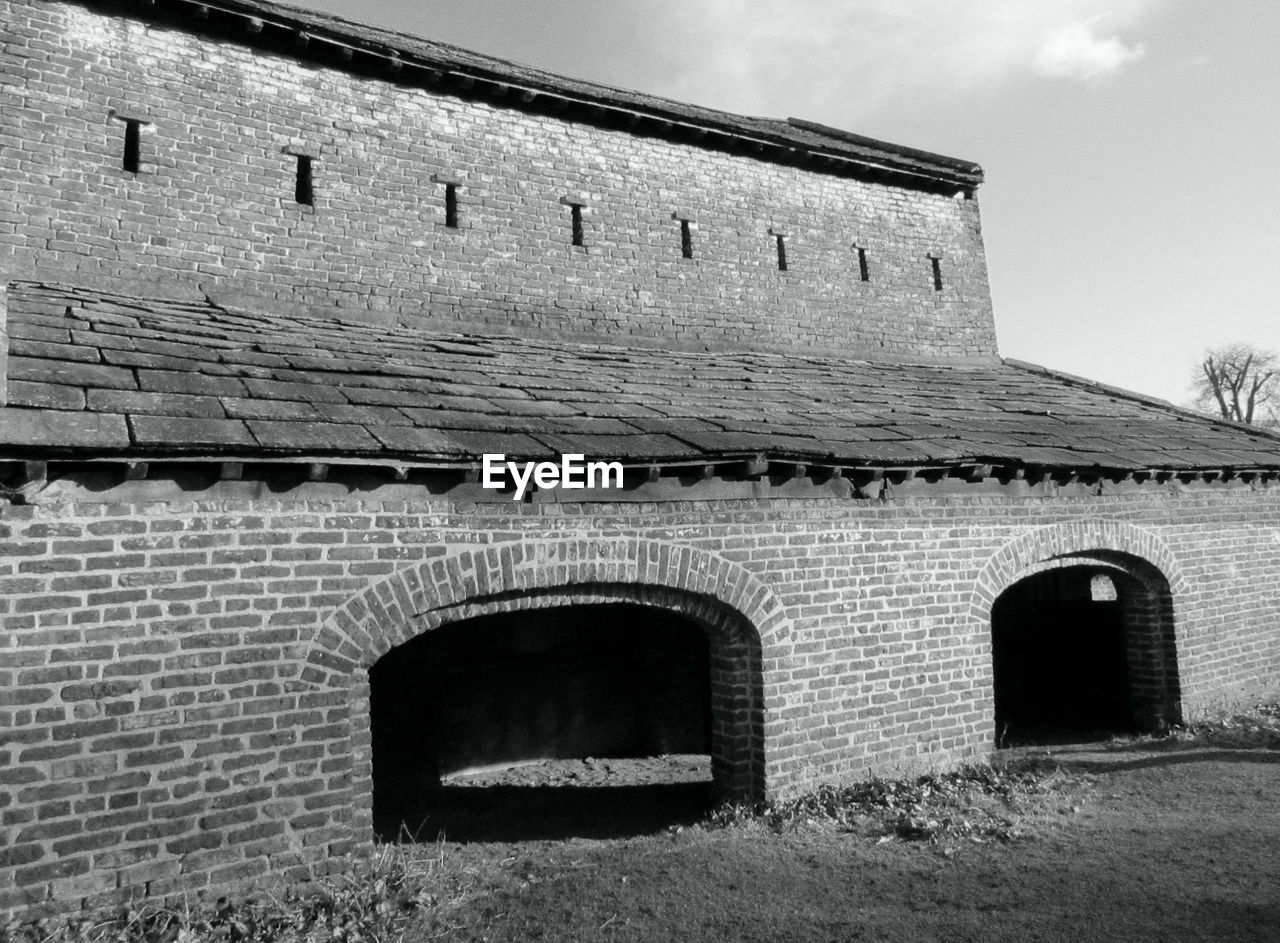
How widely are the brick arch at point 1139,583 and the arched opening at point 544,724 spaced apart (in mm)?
3400

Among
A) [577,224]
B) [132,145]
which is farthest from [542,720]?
[132,145]

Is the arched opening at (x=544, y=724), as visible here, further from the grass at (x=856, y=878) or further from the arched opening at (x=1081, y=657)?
the arched opening at (x=1081, y=657)

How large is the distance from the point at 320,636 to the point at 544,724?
4954 millimetres

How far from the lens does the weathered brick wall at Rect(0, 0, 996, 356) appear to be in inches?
269

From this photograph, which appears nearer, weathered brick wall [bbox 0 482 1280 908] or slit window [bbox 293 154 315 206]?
weathered brick wall [bbox 0 482 1280 908]

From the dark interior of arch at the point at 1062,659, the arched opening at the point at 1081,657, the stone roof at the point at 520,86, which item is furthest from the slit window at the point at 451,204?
the dark interior of arch at the point at 1062,659

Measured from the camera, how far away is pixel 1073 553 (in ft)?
24.4

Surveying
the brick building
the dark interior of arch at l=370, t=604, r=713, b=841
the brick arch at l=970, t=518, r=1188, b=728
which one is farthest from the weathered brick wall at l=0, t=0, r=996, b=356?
the brick arch at l=970, t=518, r=1188, b=728

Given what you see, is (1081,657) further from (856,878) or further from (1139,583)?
(856,878)

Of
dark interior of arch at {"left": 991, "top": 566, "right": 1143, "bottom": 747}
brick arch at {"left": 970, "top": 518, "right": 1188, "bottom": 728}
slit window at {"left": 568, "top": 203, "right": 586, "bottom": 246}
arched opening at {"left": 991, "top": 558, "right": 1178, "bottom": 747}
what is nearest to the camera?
brick arch at {"left": 970, "top": 518, "right": 1188, "bottom": 728}

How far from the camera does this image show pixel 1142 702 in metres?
8.22

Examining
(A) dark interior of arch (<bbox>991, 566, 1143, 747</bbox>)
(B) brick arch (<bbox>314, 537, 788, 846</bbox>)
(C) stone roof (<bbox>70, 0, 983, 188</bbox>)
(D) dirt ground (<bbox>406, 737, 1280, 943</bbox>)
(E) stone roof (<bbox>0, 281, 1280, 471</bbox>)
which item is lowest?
(D) dirt ground (<bbox>406, 737, 1280, 943</bbox>)

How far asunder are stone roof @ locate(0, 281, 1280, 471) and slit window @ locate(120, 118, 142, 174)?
4.52 feet

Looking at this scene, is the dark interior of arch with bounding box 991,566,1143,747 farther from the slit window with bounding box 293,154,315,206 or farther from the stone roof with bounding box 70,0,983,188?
the slit window with bounding box 293,154,315,206
